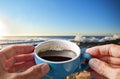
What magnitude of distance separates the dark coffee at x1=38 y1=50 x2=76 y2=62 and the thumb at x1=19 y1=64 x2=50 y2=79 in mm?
41

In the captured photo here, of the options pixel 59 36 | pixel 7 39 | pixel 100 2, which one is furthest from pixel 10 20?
pixel 100 2

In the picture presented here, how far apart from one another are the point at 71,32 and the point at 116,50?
0.75ft

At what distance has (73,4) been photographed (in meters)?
0.83

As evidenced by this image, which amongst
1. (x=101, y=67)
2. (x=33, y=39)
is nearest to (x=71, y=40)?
(x=33, y=39)

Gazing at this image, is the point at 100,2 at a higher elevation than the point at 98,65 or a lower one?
higher

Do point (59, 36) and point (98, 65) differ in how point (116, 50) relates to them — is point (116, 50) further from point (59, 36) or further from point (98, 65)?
point (59, 36)

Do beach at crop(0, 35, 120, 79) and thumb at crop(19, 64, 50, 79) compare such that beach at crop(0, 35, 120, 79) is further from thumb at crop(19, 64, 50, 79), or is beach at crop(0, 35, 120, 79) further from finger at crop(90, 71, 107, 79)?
thumb at crop(19, 64, 50, 79)

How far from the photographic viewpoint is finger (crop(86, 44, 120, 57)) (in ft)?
2.08

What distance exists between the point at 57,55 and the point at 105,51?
16cm

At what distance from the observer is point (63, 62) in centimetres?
51

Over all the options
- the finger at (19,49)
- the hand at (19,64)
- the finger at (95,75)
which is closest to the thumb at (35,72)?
the hand at (19,64)

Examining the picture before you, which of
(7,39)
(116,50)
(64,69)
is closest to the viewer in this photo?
(64,69)

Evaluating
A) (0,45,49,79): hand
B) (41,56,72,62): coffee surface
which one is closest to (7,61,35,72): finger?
(0,45,49,79): hand

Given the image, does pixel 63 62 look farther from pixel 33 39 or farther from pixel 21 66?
pixel 33 39
